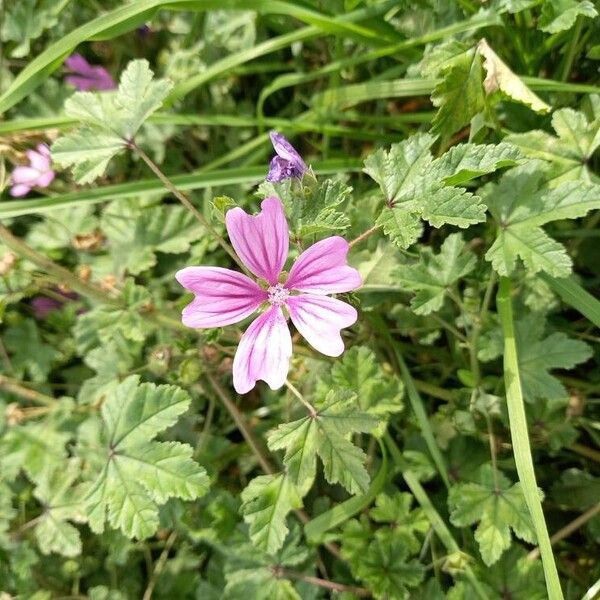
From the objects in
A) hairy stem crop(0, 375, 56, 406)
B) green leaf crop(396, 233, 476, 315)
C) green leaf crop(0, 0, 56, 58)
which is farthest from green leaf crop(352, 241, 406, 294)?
green leaf crop(0, 0, 56, 58)

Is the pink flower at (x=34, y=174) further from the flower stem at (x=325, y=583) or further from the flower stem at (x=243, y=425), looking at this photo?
the flower stem at (x=325, y=583)

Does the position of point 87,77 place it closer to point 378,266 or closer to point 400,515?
point 378,266

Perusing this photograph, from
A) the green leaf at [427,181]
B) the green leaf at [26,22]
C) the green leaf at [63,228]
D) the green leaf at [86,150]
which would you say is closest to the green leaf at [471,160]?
the green leaf at [427,181]

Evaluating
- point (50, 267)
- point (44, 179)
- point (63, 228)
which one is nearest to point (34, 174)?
point (44, 179)

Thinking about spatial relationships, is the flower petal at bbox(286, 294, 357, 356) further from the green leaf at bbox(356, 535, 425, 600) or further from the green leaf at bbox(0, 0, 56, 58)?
the green leaf at bbox(0, 0, 56, 58)

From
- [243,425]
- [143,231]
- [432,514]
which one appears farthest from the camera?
[143,231]
